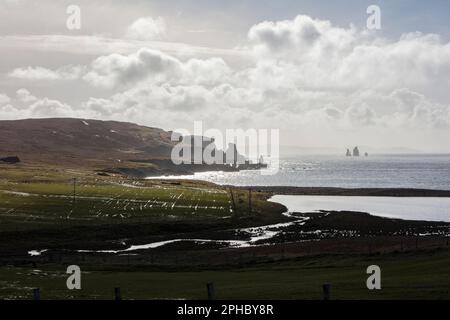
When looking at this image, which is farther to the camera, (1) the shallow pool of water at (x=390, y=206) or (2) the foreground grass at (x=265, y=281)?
(1) the shallow pool of water at (x=390, y=206)

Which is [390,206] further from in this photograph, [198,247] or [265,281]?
[265,281]

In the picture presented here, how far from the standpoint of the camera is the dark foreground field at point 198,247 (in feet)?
125

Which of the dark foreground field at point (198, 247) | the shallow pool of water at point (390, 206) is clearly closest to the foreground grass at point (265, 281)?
the dark foreground field at point (198, 247)

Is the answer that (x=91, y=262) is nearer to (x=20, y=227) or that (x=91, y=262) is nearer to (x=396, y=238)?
(x=20, y=227)

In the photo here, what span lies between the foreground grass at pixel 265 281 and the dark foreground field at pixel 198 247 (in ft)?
0.27

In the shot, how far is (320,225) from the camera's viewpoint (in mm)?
109562

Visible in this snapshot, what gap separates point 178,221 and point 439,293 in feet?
257

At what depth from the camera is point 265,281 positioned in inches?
→ 1689

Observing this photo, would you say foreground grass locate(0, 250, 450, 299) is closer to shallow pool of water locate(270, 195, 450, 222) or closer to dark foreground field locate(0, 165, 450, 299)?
dark foreground field locate(0, 165, 450, 299)

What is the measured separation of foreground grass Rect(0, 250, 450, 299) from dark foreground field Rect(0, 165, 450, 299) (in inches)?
3.3

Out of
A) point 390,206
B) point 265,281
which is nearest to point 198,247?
point 265,281

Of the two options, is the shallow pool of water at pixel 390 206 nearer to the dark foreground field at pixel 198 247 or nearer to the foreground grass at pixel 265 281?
the dark foreground field at pixel 198 247
